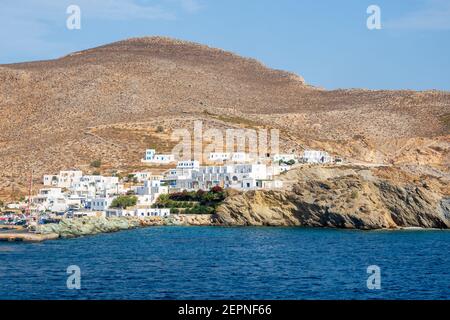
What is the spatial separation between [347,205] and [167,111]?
57.2 m

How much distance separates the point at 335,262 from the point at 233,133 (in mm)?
59433

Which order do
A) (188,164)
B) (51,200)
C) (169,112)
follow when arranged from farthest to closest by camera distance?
(169,112) < (188,164) < (51,200)

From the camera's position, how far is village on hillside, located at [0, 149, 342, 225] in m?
76.4

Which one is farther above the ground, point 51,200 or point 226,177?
point 226,177

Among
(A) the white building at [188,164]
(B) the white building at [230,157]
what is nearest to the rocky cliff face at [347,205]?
(A) the white building at [188,164]

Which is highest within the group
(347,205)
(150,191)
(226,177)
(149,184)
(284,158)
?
(284,158)

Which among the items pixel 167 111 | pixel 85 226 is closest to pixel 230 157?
pixel 85 226

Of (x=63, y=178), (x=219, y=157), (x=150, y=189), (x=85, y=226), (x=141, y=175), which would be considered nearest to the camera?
(x=85, y=226)

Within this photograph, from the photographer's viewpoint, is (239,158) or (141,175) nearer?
(141,175)

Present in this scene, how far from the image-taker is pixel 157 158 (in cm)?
9662

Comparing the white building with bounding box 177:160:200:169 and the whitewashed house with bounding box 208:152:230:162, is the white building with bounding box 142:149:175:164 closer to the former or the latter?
the whitewashed house with bounding box 208:152:230:162

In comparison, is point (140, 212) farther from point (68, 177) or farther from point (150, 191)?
point (68, 177)

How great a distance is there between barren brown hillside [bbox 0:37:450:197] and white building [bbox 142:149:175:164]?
129 centimetres

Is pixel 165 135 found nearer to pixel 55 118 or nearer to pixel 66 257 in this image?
pixel 55 118
